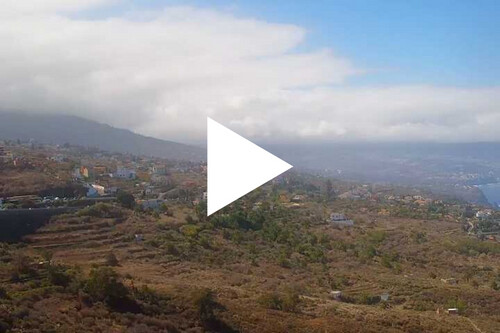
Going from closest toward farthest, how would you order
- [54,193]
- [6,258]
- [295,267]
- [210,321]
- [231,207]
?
[210,321], [6,258], [295,267], [54,193], [231,207]

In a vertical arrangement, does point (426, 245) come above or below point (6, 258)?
below

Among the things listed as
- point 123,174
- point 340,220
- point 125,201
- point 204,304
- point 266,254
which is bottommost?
point 340,220

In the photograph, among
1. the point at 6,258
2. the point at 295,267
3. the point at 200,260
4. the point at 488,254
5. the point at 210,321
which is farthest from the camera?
the point at 488,254

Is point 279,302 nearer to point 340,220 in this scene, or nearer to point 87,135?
point 340,220

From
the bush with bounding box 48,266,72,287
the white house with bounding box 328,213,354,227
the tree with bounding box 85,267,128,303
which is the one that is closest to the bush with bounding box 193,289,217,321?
the tree with bounding box 85,267,128,303

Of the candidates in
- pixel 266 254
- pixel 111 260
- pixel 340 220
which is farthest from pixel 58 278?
pixel 340 220

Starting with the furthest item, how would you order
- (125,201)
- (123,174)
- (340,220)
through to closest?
(123,174), (340,220), (125,201)

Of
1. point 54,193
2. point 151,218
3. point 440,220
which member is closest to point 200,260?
point 151,218

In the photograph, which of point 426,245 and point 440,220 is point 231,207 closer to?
point 426,245

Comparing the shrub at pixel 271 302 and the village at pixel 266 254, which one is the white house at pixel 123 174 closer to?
the village at pixel 266 254

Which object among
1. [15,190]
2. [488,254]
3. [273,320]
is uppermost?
[15,190]
